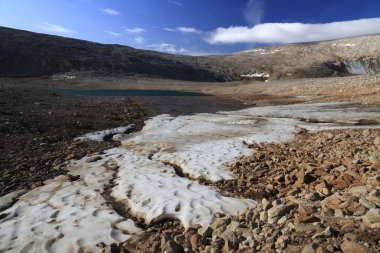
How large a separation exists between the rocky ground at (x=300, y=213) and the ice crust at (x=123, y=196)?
642mm

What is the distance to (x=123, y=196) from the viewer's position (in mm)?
9617

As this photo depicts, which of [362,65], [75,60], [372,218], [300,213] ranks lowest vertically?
[75,60]

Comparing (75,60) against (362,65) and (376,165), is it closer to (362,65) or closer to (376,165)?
(362,65)

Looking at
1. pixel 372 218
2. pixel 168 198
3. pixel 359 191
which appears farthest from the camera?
pixel 168 198

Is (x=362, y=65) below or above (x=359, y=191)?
above

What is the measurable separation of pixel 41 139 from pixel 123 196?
9104 millimetres

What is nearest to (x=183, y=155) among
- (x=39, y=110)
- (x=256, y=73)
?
(x=39, y=110)

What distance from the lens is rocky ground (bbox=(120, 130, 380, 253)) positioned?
17.0ft

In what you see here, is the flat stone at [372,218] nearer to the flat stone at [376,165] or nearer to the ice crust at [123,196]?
the ice crust at [123,196]

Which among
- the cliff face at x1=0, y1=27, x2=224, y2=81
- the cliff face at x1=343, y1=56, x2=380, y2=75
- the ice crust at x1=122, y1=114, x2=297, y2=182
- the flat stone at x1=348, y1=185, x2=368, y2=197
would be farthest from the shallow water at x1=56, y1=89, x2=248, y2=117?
the cliff face at x1=343, y1=56, x2=380, y2=75

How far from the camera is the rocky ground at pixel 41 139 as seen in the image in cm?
1202

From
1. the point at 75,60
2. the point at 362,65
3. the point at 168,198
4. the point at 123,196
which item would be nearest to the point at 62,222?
the point at 123,196

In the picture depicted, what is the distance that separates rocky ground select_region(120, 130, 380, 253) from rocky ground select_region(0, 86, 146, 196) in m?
6.10

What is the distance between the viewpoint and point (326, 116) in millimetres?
23688
